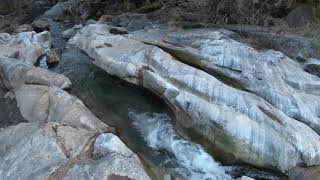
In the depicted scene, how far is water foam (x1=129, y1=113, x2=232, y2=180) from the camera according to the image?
8.47 m

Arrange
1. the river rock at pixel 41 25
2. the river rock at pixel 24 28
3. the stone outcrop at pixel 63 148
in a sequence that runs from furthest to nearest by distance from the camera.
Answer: the river rock at pixel 41 25 < the river rock at pixel 24 28 < the stone outcrop at pixel 63 148

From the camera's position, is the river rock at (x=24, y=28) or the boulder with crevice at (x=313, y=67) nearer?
the boulder with crevice at (x=313, y=67)

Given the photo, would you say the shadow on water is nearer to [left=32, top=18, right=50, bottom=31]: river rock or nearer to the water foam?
the water foam

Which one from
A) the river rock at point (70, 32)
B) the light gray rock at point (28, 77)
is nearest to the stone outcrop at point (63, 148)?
the light gray rock at point (28, 77)

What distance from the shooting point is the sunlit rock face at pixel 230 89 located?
839cm

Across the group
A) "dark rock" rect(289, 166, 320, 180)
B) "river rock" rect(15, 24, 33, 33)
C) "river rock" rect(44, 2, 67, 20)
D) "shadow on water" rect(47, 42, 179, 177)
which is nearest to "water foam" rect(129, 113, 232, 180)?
"shadow on water" rect(47, 42, 179, 177)

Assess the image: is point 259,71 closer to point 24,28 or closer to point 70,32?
point 70,32

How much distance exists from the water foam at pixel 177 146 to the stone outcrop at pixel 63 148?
1.26m

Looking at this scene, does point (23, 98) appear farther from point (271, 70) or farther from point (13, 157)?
point (271, 70)

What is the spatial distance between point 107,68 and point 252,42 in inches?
146

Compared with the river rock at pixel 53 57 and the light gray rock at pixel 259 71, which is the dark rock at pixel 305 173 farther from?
the river rock at pixel 53 57

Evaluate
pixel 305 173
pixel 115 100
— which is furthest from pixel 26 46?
pixel 305 173

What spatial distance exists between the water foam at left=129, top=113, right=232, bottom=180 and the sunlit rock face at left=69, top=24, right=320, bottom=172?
1.04ft

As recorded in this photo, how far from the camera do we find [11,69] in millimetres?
10906
